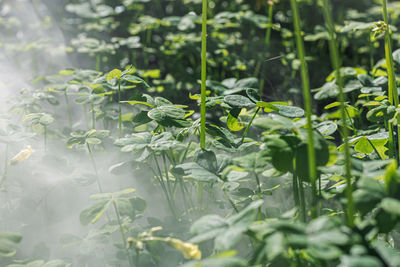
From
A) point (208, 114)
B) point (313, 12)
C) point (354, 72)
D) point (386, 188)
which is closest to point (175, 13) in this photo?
point (313, 12)

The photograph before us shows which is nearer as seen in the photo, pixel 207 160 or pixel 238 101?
pixel 207 160

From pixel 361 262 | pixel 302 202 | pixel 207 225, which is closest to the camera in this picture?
pixel 361 262

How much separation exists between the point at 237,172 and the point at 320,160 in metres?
0.20

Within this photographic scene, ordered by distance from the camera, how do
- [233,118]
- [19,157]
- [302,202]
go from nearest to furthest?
[302,202] → [19,157] → [233,118]

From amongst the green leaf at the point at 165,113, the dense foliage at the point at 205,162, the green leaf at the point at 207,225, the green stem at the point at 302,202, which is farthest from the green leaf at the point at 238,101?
the green leaf at the point at 207,225

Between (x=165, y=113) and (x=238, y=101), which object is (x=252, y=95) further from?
(x=165, y=113)

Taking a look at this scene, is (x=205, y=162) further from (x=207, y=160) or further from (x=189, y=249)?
(x=189, y=249)

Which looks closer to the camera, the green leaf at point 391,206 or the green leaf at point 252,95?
the green leaf at point 391,206

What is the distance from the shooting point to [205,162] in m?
1.01

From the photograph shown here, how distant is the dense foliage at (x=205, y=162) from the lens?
722 millimetres

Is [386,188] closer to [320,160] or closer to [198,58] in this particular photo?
[320,160]

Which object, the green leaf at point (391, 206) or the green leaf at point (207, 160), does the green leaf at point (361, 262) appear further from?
the green leaf at point (207, 160)

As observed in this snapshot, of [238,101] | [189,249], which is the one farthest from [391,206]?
[238,101]

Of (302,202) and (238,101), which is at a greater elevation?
(238,101)
